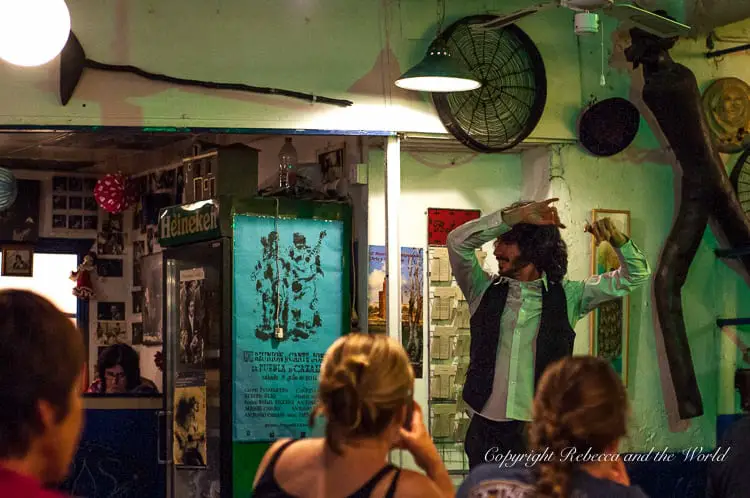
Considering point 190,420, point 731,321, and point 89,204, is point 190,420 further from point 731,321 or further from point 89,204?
point 89,204

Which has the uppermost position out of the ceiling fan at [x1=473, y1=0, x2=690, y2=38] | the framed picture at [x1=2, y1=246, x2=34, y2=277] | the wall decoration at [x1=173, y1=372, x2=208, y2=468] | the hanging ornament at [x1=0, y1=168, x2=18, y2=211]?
the ceiling fan at [x1=473, y1=0, x2=690, y2=38]

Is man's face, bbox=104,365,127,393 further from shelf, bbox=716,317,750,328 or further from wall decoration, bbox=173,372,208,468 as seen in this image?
shelf, bbox=716,317,750,328

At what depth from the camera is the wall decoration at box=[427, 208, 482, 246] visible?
6398mm

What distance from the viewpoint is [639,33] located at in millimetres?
6102

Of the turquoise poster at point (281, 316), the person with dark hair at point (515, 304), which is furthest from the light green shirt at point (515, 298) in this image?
the turquoise poster at point (281, 316)

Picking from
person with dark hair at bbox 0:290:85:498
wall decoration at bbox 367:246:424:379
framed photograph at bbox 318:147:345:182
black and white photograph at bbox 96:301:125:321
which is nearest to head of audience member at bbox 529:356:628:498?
person with dark hair at bbox 0:290:85:498

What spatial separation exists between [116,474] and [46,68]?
2.99 metres

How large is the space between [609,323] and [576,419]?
148 inches

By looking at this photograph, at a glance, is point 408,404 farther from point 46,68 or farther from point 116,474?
point 116,474

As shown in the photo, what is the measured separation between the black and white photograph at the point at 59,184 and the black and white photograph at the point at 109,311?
3.30 ft

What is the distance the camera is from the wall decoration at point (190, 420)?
20.4 feet

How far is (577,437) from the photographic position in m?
2.56

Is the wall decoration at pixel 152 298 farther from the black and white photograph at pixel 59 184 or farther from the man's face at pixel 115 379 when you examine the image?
the black and white photograph at pixel 59 184

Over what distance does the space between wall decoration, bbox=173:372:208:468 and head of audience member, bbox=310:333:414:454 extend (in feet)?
12.4
